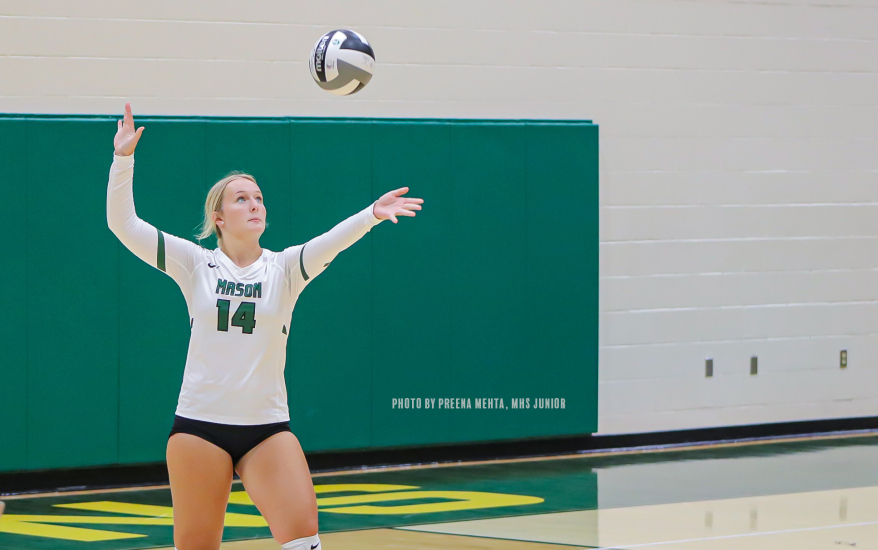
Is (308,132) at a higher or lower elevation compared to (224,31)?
lower

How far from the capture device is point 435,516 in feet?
20.4

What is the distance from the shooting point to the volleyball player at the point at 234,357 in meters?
3.50

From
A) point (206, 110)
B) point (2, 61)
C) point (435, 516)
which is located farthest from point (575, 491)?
point (2, 61)

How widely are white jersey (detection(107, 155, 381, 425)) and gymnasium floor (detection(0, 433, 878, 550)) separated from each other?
6.63 ft

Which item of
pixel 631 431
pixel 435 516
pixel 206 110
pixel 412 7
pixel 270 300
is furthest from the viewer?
pixel 631 431

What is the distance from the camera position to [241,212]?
3.79 meters

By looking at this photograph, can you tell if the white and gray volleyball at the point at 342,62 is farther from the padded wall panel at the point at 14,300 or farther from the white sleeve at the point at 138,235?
the padded wall panel at the point at 14,300

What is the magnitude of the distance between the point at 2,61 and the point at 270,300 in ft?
14.1

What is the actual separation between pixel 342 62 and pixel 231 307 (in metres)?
1.91

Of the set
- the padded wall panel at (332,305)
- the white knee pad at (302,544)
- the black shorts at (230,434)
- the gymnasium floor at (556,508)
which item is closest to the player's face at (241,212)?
the black shorts at (230,434)

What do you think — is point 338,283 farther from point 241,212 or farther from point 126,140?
point 126,140

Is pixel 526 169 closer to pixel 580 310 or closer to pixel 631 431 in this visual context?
pixel 580 310

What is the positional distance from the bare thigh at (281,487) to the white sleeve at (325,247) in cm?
62

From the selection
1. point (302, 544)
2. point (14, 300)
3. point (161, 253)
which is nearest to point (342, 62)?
point (161, 253)
